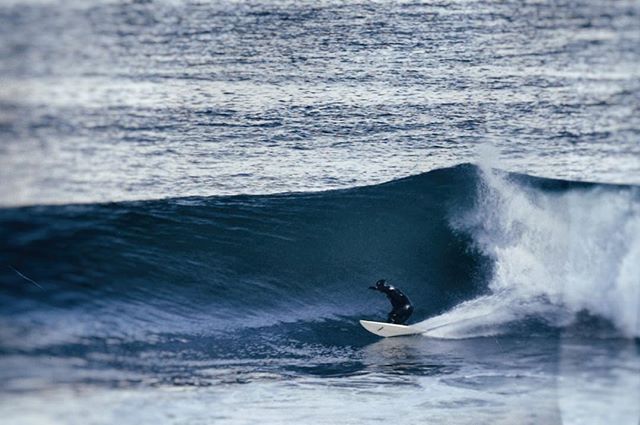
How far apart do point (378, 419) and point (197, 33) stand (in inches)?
125

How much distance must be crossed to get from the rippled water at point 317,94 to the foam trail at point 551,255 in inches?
11.2

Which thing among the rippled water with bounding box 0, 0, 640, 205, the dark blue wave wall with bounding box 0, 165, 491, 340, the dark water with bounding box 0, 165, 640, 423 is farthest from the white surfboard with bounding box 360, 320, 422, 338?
the rippled water with bounding box 0, 0, 640, 205

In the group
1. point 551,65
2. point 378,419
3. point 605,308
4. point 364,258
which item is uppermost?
point 551,65

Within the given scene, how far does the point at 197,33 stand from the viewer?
5.75 m

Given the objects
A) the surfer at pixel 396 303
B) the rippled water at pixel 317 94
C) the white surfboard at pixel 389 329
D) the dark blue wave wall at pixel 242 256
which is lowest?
the white surfboard at pixel 389 329

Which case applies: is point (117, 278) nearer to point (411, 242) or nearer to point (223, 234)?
point (223, 234)

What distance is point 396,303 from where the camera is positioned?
5.47 metres

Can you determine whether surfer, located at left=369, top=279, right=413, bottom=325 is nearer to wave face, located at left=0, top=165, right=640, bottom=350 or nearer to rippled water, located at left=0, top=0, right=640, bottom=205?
wave face, located at left=0, top=165, right=640, bottom=350

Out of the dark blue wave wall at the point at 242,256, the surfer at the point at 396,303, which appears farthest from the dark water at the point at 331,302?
the surfer at the point at 396,303

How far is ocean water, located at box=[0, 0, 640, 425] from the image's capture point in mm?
5062

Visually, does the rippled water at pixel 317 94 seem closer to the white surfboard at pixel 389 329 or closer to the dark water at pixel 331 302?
the dark water at pixel 331 302

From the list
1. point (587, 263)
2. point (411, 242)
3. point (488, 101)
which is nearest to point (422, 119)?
point (488, 101)

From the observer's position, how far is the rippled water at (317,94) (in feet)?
18.2

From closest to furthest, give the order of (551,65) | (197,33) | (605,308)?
(605,308), (197,33), (551,65)
